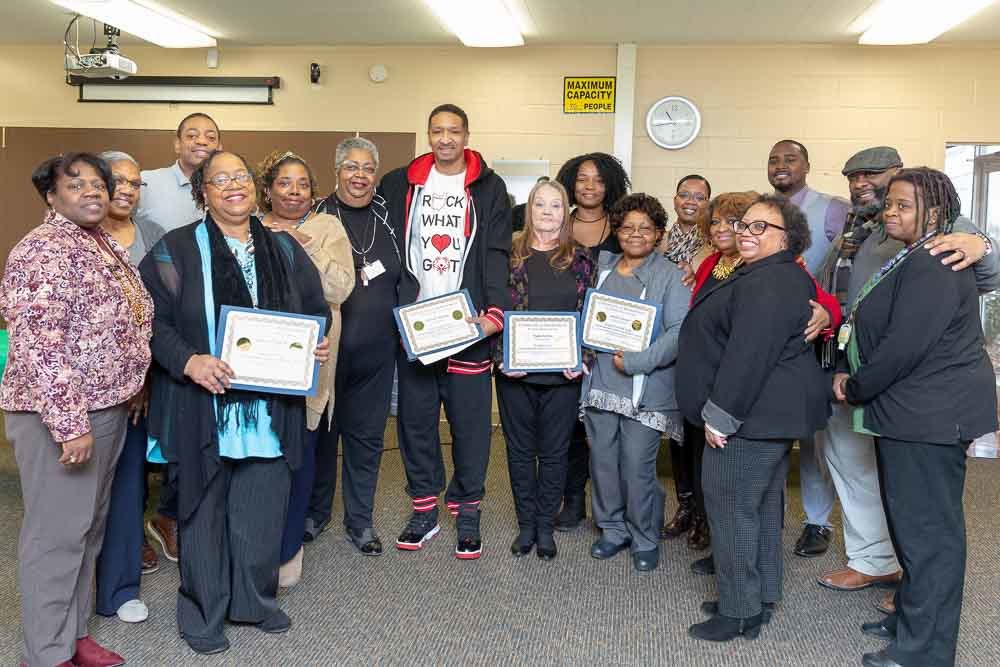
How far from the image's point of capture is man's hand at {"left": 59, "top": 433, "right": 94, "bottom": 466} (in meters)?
2.35

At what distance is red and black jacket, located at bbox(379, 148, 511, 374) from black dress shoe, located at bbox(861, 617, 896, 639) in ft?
5.61

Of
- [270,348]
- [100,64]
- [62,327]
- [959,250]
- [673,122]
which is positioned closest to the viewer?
[62,327]

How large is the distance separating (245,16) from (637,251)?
398 centimetres

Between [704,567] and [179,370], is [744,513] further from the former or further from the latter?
[179,370]

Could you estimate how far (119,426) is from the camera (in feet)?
8.50

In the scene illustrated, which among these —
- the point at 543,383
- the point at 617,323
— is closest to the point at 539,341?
the point at 543,383

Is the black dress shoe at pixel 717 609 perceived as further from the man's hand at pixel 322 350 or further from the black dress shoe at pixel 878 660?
the man's hand at pixel 322 350

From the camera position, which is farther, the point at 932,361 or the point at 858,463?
the point at 858,463

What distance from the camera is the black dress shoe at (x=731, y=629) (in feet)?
9.71

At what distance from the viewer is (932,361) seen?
260 cm

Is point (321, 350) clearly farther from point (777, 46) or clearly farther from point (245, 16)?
point (777, 46)

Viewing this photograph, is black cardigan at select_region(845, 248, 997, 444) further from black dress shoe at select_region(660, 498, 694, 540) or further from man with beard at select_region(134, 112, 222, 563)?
man with beard at select_region(134, 112, 222, 563)

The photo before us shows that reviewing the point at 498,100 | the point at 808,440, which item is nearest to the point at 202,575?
the point at 808,440

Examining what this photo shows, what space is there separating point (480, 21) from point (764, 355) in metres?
4.20
